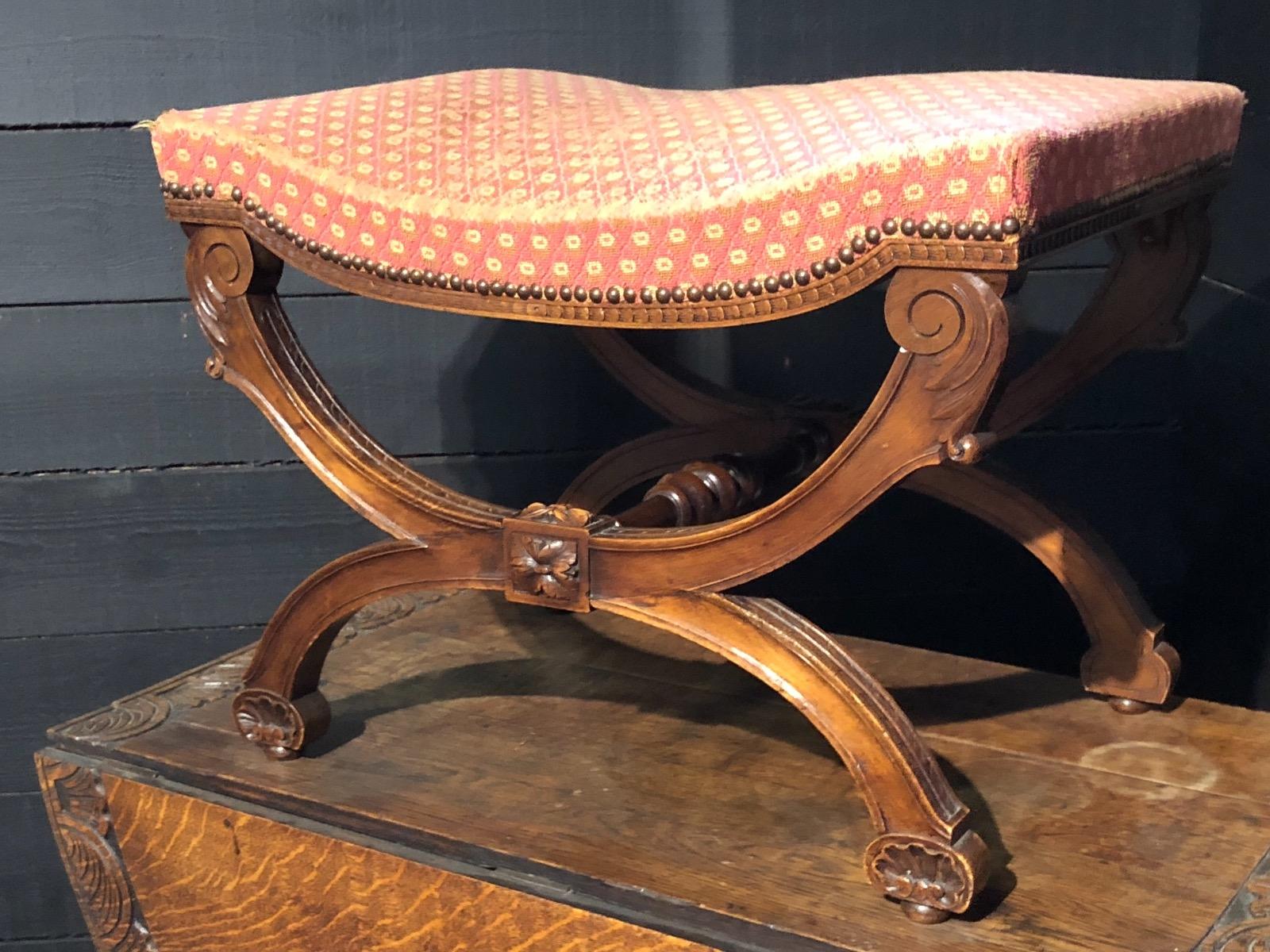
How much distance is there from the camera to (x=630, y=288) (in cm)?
75

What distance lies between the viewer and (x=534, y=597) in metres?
0.87

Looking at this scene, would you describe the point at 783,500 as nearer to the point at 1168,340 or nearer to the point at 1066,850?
the point at 1066,850

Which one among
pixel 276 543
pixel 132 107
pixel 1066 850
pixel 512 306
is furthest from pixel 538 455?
pixel 1066 850

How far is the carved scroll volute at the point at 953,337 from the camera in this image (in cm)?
67

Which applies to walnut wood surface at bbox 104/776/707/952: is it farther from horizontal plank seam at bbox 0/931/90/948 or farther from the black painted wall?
horizontal plank seam at bbox 0/931/90/948

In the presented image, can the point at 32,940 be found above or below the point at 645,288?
below

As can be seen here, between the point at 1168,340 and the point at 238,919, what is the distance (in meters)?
0.77

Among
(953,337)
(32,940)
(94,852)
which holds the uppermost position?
(953,337)

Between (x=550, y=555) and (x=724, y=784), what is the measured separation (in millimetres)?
200

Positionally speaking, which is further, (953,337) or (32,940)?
(32,940)

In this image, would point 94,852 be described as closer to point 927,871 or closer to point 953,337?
point 927,871

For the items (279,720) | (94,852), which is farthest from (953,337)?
(94,852)

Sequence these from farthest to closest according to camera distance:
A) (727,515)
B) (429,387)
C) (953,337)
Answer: (429,387) → (727,515) → (953,337)

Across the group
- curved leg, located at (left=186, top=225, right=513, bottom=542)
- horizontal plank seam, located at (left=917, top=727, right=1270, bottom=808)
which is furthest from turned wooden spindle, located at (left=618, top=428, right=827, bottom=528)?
horizontal plank seam, located at (left=917, top=727, right=1270, bottom=808)
